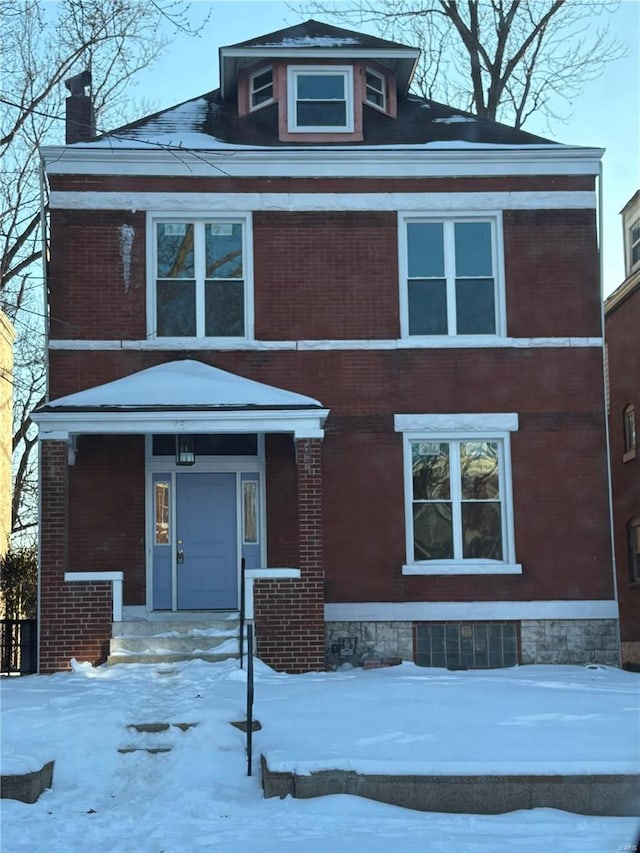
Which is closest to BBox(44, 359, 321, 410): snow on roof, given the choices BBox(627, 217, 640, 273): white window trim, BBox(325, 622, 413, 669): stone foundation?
BBox(325, 622, 413, 669): stone foundation

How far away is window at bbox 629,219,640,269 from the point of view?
24.9 meters

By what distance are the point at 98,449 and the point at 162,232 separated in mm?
3264

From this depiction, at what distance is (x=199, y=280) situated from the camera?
16.2 metres

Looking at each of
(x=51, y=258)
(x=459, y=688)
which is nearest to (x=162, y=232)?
(x=51, y=258)

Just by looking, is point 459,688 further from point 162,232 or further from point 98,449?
point 162,232

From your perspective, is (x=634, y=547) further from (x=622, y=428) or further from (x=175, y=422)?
(x=175, y=422)

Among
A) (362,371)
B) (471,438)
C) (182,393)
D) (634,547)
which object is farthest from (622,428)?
(182,393)

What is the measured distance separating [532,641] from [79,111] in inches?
414

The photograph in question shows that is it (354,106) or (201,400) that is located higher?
(354,106)

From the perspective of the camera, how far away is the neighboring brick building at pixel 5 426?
24.1 meters

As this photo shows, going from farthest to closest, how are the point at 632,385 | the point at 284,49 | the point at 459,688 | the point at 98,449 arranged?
the point at 632,385
the point at 284,49
the point at 98,449
the point at 459,688

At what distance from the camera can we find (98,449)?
1577cm

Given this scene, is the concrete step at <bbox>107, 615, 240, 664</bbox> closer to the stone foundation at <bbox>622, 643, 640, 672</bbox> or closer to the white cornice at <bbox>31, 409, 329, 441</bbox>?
the white cornice at <bbox>31, 409, 329, 441</bbox>

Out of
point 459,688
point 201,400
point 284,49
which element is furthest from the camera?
point 284,49
